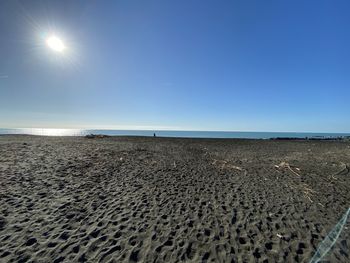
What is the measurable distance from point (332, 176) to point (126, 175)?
13348 mm

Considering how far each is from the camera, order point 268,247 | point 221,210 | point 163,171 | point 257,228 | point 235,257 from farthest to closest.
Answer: point 163,171, point 221,210, point 257,228, point 268,247, point 235,257

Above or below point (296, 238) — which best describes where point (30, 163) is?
above

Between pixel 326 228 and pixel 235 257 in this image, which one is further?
pixel 326 228

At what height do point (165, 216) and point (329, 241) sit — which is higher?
point (165, 216)

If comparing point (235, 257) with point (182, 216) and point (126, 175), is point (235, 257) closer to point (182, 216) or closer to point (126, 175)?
point (182, 216)

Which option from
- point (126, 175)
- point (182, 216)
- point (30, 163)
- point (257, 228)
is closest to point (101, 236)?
point (182, 216)

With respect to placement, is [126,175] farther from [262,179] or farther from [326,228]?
[326,228]

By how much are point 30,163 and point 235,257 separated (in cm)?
1491

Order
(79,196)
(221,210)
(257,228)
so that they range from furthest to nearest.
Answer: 1. (79,196)
2. (221,210)
3. (257,228)

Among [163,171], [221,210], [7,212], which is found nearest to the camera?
[7,212]

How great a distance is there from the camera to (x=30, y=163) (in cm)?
1352

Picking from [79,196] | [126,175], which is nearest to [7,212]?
[79,196]

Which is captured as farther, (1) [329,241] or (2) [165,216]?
(2) [165,216]

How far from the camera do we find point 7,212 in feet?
21.0
